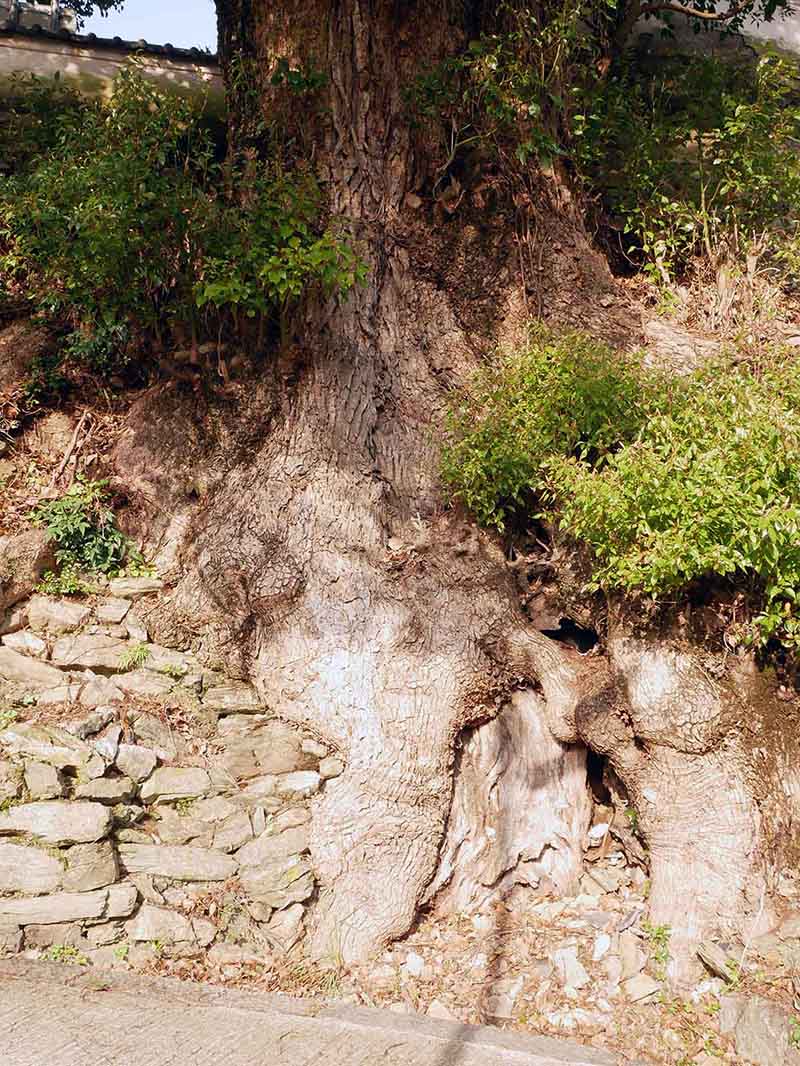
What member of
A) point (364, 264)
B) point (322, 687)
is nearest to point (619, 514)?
point (322, 687)

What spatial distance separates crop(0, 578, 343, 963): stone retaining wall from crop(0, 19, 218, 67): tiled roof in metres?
5.51

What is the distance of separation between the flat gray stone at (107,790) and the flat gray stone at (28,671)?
0.71 metres

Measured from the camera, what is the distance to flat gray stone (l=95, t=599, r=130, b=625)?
598cm

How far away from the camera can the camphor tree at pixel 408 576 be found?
5320mm

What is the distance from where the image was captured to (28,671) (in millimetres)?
5551

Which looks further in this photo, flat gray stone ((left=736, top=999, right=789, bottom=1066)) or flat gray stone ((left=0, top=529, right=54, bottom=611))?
flat gray stone ((left=0, top=529, right=54, bottom=611))

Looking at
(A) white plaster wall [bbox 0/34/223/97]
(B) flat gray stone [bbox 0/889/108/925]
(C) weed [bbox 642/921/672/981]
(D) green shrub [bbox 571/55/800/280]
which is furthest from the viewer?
(A) white plaster wall [bbox 0/34/223/97]

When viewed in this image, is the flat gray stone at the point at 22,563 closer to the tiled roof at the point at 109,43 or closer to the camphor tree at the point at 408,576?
the camphor tree at the point at 408,576

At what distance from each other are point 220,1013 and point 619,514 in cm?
301

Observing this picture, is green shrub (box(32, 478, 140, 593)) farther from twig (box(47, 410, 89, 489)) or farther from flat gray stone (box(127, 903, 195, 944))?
flat gray stone (box(127, 903, 195, 944))

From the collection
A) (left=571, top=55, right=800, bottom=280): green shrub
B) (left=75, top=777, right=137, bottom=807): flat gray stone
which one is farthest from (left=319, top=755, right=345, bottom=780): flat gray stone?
(left=571, top=55, right=800, bottom=280): green shrub

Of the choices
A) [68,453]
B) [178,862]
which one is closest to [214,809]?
[178,862]

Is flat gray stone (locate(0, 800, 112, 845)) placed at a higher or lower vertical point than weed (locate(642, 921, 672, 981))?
higher

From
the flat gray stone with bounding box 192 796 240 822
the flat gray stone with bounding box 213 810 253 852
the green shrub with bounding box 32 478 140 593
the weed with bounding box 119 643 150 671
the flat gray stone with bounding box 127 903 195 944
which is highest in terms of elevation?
the green shrub with bounding box 32 478 140 593
